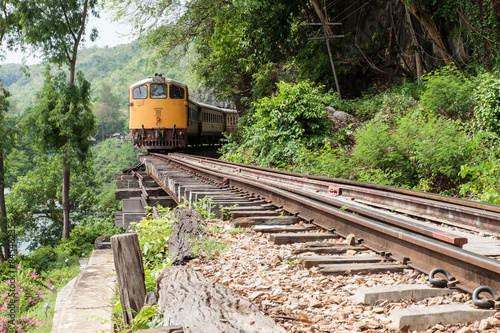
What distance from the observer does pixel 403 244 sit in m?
Answer: 3.25

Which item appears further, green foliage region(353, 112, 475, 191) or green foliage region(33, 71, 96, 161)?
green foliage region(33, 71, 96, 161)

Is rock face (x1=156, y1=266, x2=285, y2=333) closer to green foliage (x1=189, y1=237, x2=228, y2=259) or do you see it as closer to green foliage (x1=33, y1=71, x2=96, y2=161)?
green foliage (x1=189, y1=237, x2=228, y2=259)

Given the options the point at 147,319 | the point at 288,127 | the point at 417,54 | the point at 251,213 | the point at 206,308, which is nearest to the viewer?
the point at 206,308

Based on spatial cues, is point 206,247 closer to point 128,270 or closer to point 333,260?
point 128,270

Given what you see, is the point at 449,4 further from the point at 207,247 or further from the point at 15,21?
the point at 15,21

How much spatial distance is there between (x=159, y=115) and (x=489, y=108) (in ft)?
45.7

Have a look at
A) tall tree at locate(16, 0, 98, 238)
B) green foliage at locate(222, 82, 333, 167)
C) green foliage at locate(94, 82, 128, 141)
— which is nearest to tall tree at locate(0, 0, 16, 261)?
tall tree at locate(16, 0, 98, 238)

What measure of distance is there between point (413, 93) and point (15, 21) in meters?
23.3

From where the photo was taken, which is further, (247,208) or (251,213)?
(247,208)

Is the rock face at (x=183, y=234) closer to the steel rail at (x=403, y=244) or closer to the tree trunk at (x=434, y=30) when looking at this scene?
the steel rail at (x=403, y=244)

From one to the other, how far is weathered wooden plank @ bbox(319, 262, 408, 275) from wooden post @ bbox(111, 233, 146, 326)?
1.24 meters

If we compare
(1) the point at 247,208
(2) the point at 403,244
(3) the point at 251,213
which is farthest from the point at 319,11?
(2) the point at 403,244

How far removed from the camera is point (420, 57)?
15297mm

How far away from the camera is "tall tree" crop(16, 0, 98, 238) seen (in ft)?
81.0
